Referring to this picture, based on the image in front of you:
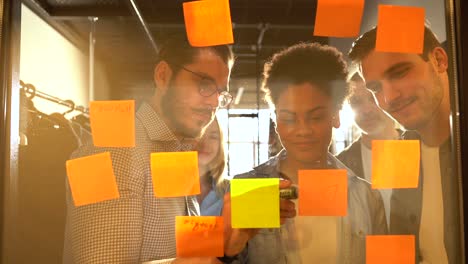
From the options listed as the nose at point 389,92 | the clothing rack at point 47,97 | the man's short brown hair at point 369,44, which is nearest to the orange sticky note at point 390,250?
the nose at point 389,92

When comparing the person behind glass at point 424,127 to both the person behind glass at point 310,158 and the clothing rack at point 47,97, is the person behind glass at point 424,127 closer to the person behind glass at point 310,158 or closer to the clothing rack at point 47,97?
the person behind glass at point 310,158

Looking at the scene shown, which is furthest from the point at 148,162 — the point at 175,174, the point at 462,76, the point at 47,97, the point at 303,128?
the point at 462,76

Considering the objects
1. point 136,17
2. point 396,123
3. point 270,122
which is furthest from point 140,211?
point 396,123

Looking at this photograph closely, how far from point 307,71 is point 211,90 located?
254mm

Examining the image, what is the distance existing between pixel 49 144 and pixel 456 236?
3.48 feet

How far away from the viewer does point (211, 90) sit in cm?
112

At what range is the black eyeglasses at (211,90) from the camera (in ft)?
3.64

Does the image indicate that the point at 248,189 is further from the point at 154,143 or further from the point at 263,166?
the point at 154,143

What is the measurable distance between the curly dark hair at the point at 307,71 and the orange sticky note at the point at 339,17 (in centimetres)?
4

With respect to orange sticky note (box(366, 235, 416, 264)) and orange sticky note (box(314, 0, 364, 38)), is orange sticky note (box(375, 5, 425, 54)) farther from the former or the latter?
orange sticky note (box(366, 235, 416, 264))

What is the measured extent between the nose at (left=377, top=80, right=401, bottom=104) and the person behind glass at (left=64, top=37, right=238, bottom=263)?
1.33 ft

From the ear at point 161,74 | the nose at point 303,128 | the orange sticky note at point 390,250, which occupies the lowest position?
the orange sticky note at point 390,250

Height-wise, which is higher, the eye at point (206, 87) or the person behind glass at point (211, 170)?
the eye at point (206, 87)

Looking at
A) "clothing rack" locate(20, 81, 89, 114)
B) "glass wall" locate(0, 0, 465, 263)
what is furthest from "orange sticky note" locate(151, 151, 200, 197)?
"clothing rack" locate(20, 81, 89, 114)
